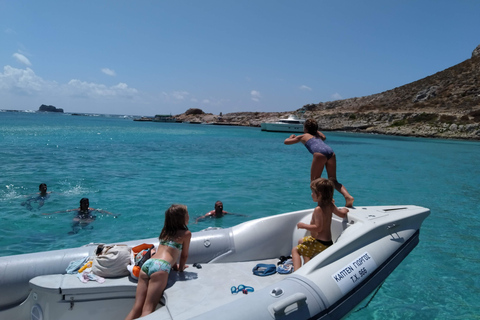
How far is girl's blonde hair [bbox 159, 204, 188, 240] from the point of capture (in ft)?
10.7

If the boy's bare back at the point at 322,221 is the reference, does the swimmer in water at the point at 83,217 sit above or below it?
below

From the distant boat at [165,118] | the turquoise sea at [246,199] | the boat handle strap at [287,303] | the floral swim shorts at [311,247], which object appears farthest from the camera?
the distant boat at [165,118]

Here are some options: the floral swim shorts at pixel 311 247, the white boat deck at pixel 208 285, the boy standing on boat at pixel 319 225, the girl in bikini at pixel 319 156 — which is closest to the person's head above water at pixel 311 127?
the girl in bikini at pixel 319 156

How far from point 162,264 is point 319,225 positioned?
5.45 feet

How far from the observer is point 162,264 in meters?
3.11

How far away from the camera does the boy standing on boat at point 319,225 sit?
3676mm

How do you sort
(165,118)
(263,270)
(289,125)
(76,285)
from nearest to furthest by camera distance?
(76,285), (263,270), (289,125), (165,118)

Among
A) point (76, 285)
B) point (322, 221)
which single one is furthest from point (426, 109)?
point (76, 285)

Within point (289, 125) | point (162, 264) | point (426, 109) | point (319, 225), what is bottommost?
point (162, 264)

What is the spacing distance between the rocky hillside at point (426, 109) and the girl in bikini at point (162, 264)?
46887mm

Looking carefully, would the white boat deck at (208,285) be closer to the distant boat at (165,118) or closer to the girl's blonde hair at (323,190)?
the girl's blonde hair at (323,190)

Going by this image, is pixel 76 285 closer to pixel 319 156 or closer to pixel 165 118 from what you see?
pixel 319 156

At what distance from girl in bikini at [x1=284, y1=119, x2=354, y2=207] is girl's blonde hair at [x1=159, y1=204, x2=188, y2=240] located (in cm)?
203

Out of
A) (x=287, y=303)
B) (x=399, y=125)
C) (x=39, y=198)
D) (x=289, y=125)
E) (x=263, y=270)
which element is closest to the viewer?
(x=287, y=303)
